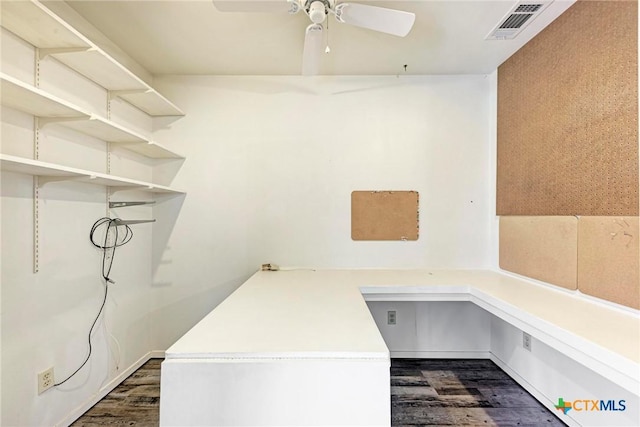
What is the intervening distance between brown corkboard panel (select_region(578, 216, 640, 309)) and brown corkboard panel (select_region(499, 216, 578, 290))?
0.06 metres

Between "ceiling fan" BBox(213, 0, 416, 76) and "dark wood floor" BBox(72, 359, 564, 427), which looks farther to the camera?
"dark wood floor" BBox(72, 359, 564, 427)

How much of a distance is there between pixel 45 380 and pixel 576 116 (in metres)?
3.42

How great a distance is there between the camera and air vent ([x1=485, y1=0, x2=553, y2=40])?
5.80ft

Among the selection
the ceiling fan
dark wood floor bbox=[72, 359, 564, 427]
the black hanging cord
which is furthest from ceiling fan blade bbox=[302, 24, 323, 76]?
dark wood floor bbox=[72, 359, 564, 427]

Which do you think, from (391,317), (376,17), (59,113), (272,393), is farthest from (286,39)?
(391,317)

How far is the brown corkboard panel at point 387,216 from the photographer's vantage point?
2705 mm

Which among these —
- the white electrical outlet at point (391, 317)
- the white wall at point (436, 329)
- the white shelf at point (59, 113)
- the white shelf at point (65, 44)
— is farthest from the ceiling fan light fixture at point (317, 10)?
the white electrical outlet at point (391, 317)

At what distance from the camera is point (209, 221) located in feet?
8.97

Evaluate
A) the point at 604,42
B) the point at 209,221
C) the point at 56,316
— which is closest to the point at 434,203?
the point at 604,42

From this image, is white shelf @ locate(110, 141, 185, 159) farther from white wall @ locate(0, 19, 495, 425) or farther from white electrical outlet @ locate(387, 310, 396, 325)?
white electrical outlet @ locate(387, 310, 396, 325)

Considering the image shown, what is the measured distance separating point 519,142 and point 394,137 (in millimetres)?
968

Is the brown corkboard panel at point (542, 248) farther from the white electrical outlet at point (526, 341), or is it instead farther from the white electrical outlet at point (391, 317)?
the white electrical outlet at point (391, 317)

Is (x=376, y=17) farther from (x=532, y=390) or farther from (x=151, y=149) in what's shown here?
(x=532, y=390)

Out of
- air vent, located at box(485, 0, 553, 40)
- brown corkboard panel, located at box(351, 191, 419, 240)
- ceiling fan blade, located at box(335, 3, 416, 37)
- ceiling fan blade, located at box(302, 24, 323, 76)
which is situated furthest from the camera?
brown corkboard panel, located at box(351, 191, 419, 240)
